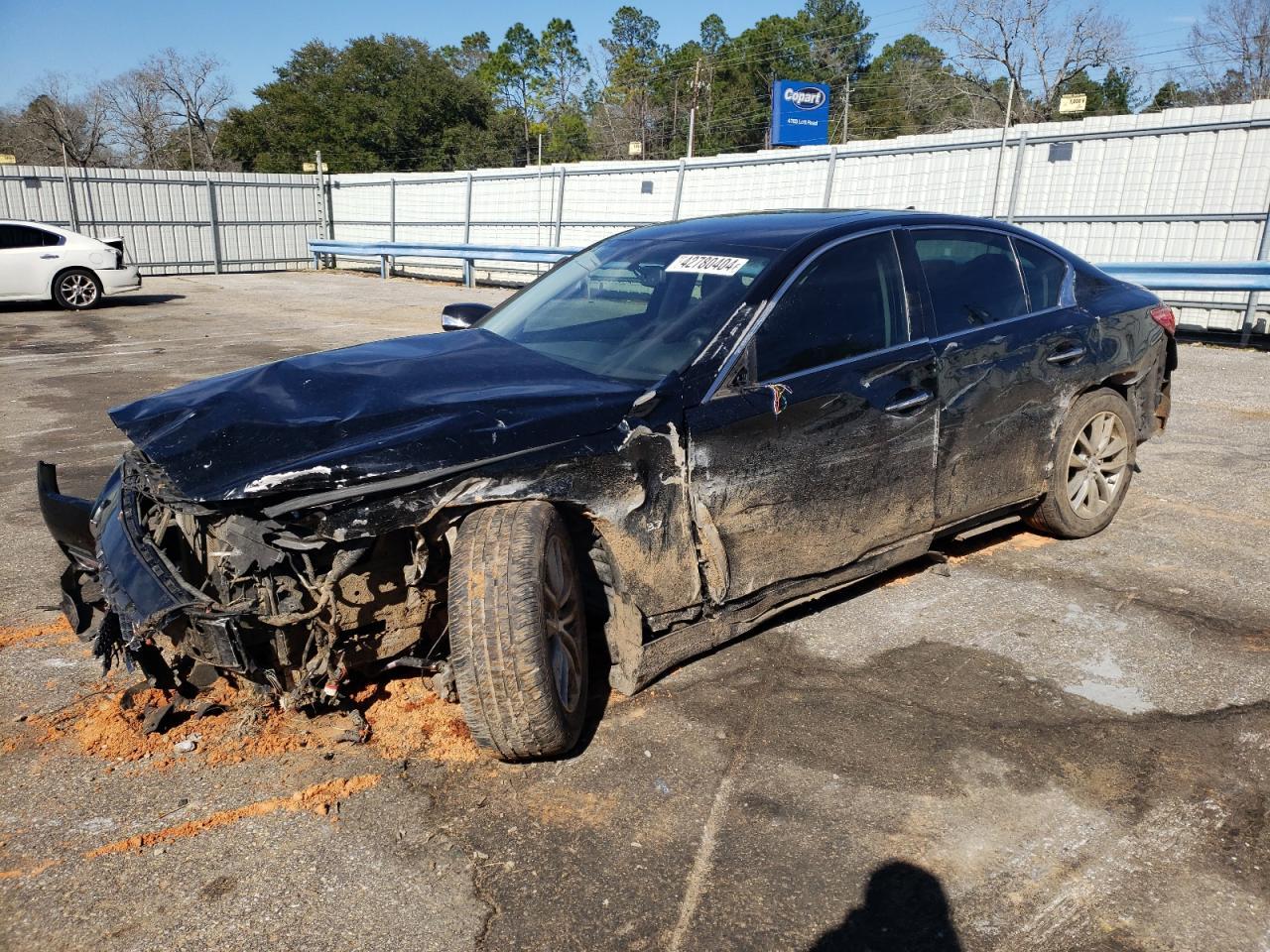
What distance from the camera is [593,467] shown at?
305 centimetres

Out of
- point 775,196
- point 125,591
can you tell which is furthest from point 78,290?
point 125,591

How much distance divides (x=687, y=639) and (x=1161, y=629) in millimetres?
2155

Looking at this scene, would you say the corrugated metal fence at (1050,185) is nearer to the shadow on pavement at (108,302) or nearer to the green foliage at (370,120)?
the shadow on pavement at (108,302)

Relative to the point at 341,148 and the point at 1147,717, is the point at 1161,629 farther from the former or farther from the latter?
the point at 341,148

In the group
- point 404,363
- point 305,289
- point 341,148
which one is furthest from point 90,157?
point 404,363

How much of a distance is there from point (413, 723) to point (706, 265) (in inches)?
83.8

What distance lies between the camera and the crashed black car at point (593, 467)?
281 cm

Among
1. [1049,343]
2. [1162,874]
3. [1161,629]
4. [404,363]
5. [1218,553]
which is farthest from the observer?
[1218,553]

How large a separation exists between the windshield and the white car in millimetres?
15436

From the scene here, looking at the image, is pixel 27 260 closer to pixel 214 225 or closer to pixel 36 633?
pixel 214 225

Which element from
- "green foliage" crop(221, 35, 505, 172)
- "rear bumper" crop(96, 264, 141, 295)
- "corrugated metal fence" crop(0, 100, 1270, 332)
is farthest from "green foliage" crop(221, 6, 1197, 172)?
"rear bumper" crop(96, 264, 141, 295)

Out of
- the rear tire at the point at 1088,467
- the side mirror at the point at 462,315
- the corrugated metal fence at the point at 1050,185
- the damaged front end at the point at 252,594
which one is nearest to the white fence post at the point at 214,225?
the corrugated metal fence at the point at 1050,185

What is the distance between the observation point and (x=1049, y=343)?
4484 millimetres

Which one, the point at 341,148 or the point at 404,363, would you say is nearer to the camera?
the point at 404,363
